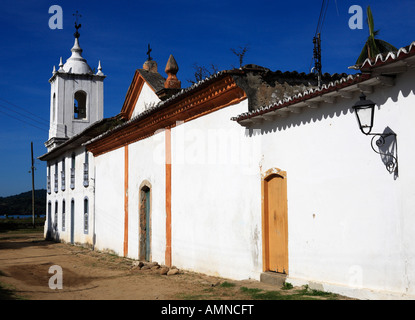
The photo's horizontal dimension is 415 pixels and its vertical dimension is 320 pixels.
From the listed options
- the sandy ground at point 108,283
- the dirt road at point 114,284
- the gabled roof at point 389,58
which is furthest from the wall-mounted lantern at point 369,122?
the sandy ground at point 108,283

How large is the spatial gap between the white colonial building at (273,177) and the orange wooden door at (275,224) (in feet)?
0.08

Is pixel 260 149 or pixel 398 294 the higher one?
pixel 260 149

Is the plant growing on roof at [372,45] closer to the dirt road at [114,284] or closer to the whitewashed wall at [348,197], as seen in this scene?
the whitewashed wall at [348,197]

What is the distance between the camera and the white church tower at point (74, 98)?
101 feet

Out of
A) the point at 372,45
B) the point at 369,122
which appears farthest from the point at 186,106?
the point at 372,45

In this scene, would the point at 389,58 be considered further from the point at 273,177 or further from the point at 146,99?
the point at 146,99

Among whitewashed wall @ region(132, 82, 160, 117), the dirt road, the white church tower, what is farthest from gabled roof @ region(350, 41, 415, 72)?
the white church tower

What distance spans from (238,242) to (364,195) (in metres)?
3.83

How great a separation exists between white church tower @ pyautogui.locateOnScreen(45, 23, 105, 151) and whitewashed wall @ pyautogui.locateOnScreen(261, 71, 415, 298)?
23.9m

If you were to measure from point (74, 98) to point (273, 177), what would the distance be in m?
25.0

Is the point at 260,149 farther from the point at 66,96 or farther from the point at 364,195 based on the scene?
the point at 66,96

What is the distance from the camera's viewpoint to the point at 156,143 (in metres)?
14.6

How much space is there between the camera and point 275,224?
9.36 metres

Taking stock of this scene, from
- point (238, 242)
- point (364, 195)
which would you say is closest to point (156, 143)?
point (238, 242)
